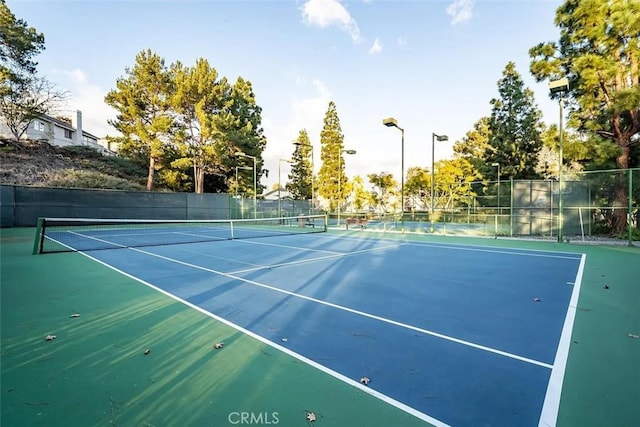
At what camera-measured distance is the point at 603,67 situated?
15094 millimetres

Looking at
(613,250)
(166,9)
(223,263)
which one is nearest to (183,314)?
(223,263)

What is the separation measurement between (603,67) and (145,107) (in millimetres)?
Answer: 35397

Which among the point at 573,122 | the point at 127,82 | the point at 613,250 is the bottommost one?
the point at 613,250

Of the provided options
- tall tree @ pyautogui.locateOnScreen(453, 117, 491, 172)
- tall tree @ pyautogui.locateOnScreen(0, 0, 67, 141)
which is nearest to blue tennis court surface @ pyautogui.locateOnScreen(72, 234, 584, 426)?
tall tree @ pyautogui.locateOnScreen(0, 0, 67, 141)

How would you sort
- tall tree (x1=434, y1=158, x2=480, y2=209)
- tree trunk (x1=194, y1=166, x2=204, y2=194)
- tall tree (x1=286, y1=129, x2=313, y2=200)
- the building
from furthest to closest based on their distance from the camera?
tall tree (x1=286, y1=129, x2=313, y2=200) → tall tree (x1=434, y1=158, x2=480, y2=209) → the building → tree trunk (x1=194, y1=166, x2=204, y2=194)

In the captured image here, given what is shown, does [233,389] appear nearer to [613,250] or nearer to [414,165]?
[613,250]

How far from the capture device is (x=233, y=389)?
2379mm

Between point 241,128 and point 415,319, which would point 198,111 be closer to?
point 241,128

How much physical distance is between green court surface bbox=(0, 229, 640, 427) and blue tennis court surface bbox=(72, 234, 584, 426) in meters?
0.18

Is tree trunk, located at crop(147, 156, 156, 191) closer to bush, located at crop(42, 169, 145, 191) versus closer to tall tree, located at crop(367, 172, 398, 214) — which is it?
bush, located at crop(42, 169, 145, 191)

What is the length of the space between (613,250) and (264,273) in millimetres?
11809

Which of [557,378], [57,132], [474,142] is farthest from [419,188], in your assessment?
[57,132]

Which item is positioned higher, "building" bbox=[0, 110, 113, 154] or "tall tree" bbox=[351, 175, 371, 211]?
"building" bbox=[0, 110, 113, 154]

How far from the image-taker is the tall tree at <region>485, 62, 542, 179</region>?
31375mm
